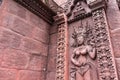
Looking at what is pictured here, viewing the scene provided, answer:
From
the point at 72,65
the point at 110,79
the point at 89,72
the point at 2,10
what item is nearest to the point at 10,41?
the point at 2,10

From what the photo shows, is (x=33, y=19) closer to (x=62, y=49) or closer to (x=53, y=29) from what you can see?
(x=53, y=29)

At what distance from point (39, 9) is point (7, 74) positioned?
815mm

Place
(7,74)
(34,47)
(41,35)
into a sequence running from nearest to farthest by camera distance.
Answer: (7,74), (34,47), (41,35)

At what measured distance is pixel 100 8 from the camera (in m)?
1.21

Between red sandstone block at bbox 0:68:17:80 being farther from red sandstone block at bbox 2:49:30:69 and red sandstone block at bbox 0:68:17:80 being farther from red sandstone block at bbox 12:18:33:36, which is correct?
red sandstone block at bbox 12:18:33:36

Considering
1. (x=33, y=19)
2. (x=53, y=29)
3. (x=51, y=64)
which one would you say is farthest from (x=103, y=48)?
(x=33, y=19)

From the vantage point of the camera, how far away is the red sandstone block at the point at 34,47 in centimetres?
117

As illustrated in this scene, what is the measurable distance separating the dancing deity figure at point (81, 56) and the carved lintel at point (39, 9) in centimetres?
46

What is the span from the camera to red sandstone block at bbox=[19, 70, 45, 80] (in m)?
1.07

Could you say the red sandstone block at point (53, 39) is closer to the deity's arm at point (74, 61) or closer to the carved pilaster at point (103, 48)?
the deity's arm at point (74, 61)

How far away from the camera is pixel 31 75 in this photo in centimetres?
115

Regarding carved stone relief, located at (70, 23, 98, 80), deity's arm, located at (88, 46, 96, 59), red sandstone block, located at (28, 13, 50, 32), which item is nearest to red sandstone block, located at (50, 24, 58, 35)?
red sandstone block, located at (28, 13, 50, 32)

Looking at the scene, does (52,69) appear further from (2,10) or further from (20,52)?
(2,10)

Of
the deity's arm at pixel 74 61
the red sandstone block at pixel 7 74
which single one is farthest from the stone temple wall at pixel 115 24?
the red sandstone block at pixel 7 74
